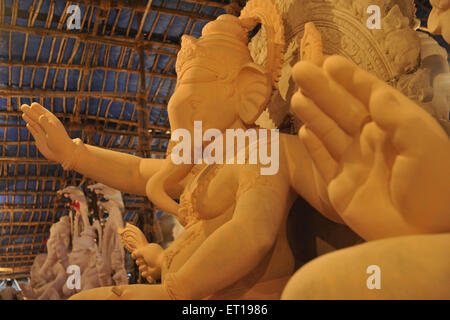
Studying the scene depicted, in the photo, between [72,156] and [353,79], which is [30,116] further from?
[353,79]

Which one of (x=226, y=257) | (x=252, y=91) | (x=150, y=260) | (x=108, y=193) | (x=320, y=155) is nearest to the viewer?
(x=320, y=155)

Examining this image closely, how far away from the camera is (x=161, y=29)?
9.26m

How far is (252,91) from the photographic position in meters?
2.43

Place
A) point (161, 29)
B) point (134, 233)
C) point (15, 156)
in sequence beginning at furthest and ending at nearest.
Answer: point (15, 156) → point (161, 29) → point (134, 233)

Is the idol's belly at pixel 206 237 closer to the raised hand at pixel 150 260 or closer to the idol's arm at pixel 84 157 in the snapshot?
the raised hand at pixel 150 260

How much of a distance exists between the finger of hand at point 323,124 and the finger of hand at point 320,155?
0.18 feet

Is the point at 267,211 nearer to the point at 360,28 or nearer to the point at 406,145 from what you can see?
the point at 406,145

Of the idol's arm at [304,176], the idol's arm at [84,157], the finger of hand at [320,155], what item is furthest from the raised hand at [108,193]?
the finger of hand at [320,155]

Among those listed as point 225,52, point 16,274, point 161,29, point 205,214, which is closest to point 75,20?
point 161,29

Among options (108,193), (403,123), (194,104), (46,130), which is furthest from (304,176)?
(108,193)

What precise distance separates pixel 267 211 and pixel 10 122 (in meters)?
10.0

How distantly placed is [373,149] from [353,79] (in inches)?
8.1

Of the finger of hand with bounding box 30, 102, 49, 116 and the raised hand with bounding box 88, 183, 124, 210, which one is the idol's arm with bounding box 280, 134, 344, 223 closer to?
the finger of hand with bounding box 30, 102, 49, 116

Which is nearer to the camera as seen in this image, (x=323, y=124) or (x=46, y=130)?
(x=323, y=124)
